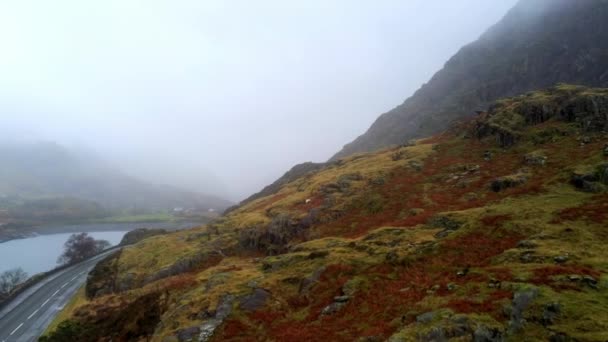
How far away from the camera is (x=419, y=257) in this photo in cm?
3647

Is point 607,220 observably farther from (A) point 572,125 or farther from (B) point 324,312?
(A) point 572,125

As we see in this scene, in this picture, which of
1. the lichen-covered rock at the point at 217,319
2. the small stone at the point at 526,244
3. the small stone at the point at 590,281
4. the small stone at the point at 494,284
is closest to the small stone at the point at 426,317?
the small stone at the point at 494,284

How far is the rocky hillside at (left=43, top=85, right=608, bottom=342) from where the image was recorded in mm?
23422

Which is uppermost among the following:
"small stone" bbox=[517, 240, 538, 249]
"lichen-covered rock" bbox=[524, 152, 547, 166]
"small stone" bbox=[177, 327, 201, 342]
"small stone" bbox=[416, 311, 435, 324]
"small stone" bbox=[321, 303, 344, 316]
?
"lichen-covered rock" bbox=[524, 152, 547, 166]

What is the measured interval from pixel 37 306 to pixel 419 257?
292 ft

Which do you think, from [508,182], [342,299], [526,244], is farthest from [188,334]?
[508,182]

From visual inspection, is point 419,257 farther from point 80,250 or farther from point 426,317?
point 80,250

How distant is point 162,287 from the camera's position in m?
52.5

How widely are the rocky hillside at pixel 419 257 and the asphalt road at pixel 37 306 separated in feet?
39.6

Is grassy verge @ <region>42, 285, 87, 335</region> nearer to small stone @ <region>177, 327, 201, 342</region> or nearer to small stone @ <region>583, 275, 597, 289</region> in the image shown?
small stone @ <region>177, 327, 201, 342</region>

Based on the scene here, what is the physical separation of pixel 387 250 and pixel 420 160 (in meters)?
46.6

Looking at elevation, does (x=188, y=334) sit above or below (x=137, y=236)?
below

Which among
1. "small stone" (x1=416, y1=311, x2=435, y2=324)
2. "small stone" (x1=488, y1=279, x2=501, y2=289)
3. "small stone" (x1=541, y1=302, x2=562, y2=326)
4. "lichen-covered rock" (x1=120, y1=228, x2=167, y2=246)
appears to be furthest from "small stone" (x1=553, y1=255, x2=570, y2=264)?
"lichen-covered rock" (x1=120, y1=228, x2=167, y2=246)

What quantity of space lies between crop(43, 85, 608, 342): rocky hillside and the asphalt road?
39.6ft
